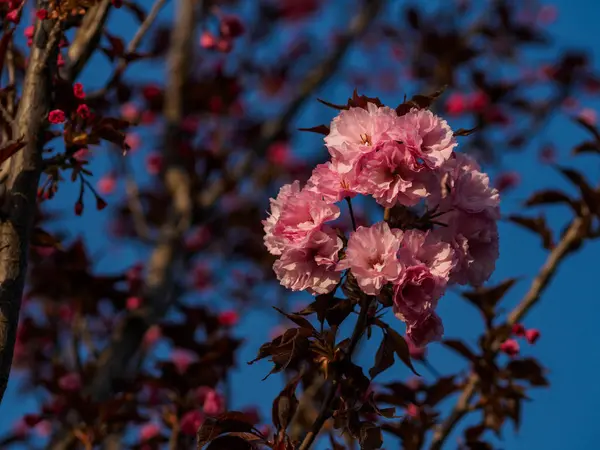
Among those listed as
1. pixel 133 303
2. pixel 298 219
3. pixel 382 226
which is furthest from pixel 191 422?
pixel 382 226

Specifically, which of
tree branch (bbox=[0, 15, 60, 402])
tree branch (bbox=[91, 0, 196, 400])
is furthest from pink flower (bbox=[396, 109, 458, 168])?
tree branch (bbox=[91, 0, 196, 400])

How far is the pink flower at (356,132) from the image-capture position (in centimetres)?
173

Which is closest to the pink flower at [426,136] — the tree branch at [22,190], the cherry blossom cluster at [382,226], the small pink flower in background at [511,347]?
the cherry blossom cluster at [382,226]

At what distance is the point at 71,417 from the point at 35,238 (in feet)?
4.27

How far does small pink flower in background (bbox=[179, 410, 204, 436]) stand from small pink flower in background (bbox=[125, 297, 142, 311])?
0.93m

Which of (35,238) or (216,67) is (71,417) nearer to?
(35,238)

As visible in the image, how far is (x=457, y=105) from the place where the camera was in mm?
5242

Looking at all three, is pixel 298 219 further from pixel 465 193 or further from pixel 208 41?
pixel 208 41

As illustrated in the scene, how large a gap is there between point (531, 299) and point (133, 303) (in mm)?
1813

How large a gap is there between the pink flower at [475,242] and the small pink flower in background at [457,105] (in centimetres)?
349

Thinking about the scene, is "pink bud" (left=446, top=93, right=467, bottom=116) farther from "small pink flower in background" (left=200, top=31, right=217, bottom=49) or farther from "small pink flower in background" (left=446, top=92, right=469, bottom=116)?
"small pink flower in background" (left=200, top=31, right=217, bottom=49)

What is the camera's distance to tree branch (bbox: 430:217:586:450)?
101 inches

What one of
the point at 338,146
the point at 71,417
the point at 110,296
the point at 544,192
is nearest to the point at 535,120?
the point at 544,192

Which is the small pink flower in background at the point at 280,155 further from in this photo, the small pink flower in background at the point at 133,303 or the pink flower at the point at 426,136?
the pink flower at the point at 426,136
